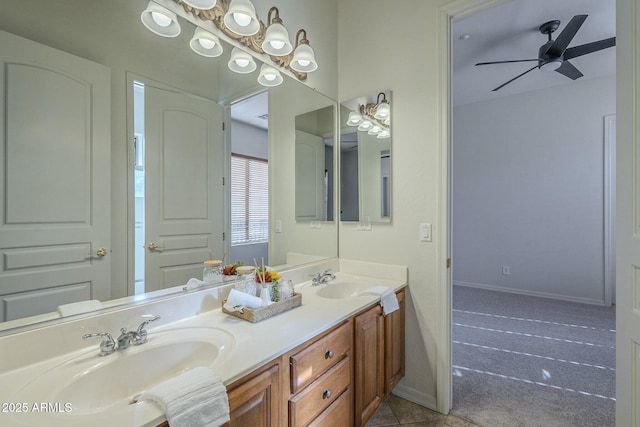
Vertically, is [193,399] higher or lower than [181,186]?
lower

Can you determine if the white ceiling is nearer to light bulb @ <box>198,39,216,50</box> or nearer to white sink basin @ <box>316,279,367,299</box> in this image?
light bulb @ <box>198,39,216,50</box>

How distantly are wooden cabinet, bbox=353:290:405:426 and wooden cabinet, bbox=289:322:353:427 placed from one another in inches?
2.8

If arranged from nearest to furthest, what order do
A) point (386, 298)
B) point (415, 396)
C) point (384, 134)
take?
1. point (386, 298)
2. point (415, 396)
3. point (384, 134)

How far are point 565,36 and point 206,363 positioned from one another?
3473 millimetres

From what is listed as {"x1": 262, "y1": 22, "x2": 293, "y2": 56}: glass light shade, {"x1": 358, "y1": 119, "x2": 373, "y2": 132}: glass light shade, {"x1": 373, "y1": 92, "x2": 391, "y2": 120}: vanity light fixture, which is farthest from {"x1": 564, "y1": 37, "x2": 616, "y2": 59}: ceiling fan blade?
{"x1": 262, "y1": 22, "x2": 293, "y2": 56}: glass light shade

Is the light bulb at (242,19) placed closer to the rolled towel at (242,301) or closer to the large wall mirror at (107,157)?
the large wall mirror at (107,157)

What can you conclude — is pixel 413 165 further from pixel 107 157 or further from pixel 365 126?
pixel 107 157

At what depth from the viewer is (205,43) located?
1.41 metres

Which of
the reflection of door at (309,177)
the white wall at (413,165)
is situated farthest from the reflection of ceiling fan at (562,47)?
the reflection of door at (309,177)

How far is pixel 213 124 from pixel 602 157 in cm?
467

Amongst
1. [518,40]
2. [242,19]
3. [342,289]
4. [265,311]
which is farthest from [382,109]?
[518,40]

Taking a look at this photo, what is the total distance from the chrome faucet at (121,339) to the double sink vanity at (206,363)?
0.02 m

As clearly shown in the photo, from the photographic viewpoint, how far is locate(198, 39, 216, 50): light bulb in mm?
1399

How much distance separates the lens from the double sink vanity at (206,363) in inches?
30.1
